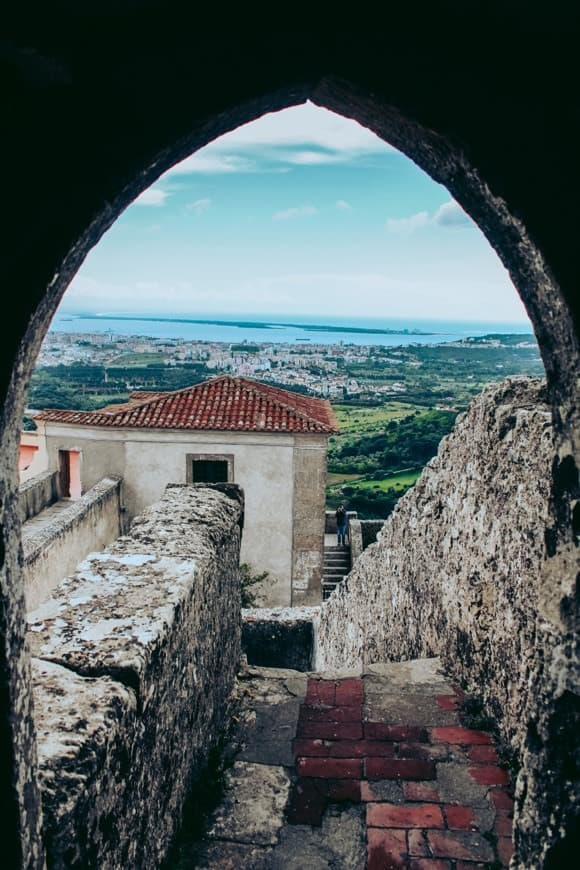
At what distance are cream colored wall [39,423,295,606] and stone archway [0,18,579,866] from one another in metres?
13.2

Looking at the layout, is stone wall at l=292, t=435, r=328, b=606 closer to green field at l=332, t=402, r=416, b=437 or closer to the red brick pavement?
the red brick pavement

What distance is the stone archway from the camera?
3.69ft

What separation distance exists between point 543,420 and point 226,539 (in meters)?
1.81

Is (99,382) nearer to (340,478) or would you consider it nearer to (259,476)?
(340,478)

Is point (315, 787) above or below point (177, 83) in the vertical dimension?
below

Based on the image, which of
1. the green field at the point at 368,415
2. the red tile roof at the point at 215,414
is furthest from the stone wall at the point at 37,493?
the green field at the point at 368,415

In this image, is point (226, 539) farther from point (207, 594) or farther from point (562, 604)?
point (562, 604)

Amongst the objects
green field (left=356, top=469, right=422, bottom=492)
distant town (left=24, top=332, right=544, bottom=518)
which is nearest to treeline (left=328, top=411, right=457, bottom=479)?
distant town (left=24, top=332, right=544, bottom=518)

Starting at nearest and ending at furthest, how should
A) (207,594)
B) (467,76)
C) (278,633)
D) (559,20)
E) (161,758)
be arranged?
1. (559,20)
2. (467,76)
3. (161,758)
4. (207,594)
5. (278,633)

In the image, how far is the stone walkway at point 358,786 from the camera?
2.33m

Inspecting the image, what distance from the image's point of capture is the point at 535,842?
151 centimetres

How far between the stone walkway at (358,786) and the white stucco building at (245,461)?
1107 cm

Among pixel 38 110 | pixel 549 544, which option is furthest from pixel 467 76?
pixel 549 544

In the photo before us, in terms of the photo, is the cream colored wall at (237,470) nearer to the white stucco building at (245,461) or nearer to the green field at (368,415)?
the white stucco building at (245,461)
